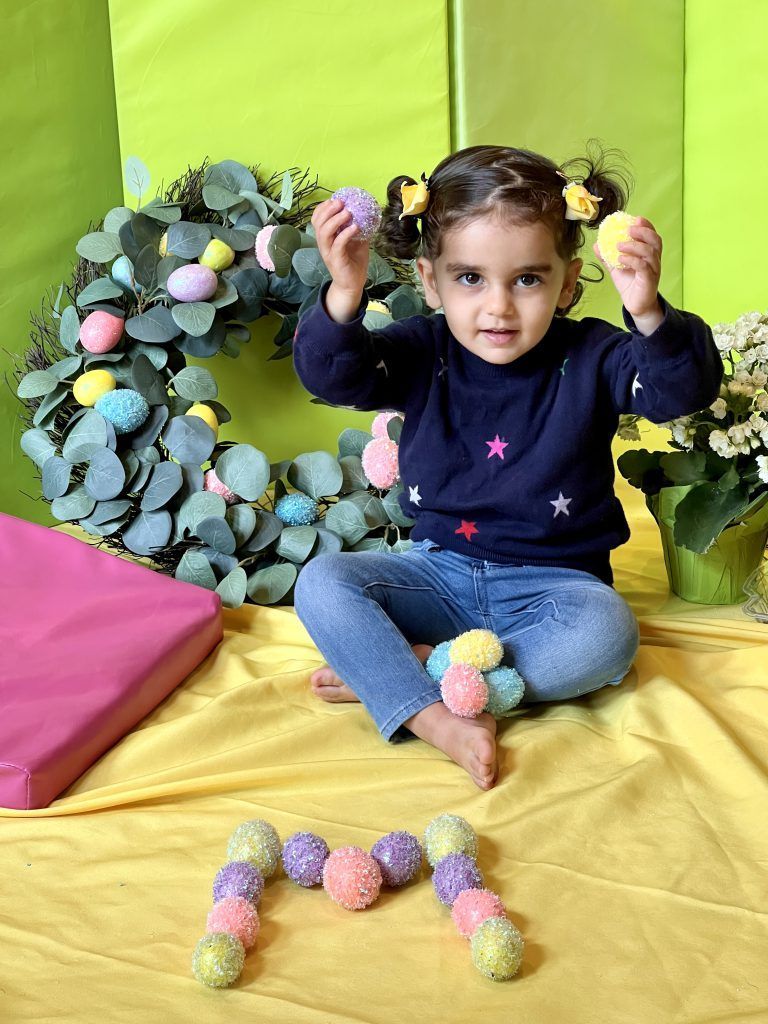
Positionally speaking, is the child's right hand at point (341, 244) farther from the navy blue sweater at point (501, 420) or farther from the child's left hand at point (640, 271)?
the child's left hand at point (640, 271)

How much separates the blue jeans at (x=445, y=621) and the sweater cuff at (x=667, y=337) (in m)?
0.25

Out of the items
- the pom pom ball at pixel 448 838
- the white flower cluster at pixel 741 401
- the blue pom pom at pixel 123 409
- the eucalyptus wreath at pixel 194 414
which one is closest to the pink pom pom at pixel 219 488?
the eucalyptus wreath at pixel 194 414

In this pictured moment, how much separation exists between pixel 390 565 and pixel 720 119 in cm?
162

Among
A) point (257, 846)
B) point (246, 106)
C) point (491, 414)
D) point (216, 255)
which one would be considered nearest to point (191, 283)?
point (216, 255)

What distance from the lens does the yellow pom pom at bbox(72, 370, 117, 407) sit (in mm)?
1481

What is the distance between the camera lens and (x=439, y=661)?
109 cm

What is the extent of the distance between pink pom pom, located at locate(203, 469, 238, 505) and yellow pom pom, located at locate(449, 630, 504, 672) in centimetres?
50

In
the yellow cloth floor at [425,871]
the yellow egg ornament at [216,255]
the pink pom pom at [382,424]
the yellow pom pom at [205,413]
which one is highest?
the yellow egg ornament at [216,255]

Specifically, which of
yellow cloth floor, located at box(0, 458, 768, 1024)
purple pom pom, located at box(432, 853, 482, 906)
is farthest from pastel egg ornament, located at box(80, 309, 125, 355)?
purple pom pom, located at box(432, 853, 482, 906)

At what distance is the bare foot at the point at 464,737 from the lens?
983 mm

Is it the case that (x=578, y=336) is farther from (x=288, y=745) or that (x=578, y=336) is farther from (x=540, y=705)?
(x=288, y=745)

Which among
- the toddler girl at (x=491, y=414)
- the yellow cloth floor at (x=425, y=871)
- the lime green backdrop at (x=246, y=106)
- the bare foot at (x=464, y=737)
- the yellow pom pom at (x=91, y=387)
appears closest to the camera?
the yellow cloth floor at (x=425, y=871)

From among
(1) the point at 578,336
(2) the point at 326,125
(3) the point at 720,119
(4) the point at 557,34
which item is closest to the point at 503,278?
(1) the point at 578,336

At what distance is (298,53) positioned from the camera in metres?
1.73
